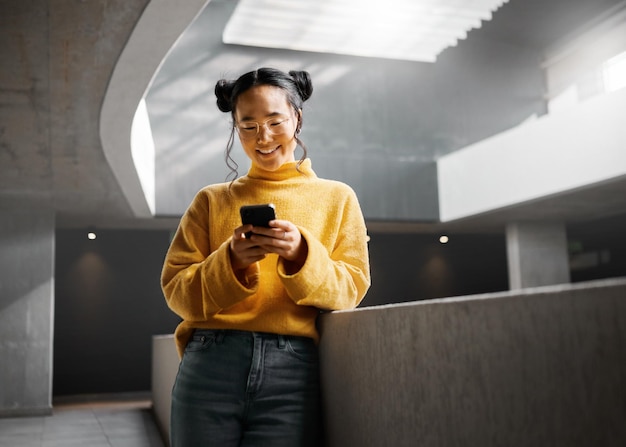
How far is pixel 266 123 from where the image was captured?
1581 millimetres

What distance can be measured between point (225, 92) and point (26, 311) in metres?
9.64

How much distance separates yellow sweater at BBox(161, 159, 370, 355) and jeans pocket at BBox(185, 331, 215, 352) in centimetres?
2

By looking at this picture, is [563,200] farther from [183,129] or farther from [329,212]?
[329,212]

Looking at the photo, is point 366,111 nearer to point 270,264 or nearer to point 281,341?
point 270,264

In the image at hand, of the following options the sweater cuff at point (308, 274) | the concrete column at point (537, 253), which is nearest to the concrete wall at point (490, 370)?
the sweater cuff at point (308, 274)

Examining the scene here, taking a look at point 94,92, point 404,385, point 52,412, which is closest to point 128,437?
point 52,412

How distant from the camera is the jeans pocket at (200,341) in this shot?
1.49m

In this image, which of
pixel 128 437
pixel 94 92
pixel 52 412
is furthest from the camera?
pixel 52 412

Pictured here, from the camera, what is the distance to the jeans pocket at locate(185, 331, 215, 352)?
1.49m

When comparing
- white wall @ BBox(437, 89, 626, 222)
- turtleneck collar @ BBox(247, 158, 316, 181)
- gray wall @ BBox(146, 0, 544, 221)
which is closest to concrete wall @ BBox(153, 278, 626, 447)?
turtleneck collar @ BBox(247, 158, 316, 181)

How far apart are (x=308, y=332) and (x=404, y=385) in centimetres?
37

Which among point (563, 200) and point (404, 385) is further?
point (563, 200)

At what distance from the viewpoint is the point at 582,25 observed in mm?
13836

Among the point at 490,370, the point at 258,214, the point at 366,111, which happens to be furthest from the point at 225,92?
the point at 366,111
